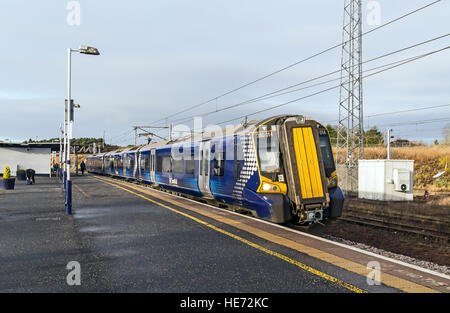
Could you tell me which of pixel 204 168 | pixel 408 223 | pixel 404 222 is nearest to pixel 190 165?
pixel 204 168

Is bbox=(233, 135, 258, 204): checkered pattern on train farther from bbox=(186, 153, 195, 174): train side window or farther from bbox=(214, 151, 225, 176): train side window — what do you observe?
bbox=(186, 153, 195, 174): train side window

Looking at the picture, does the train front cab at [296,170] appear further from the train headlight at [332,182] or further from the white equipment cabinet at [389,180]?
the white equipment cabinet at [389,180]

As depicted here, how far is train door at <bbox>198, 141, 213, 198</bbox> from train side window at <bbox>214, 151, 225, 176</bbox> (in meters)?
0.70

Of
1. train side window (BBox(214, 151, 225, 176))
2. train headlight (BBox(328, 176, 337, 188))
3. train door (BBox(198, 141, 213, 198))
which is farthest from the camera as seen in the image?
train door (BBox(198, 141, 213, 198))

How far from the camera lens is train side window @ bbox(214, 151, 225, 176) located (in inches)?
491

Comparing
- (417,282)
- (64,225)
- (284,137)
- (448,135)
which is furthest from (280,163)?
(448,135)

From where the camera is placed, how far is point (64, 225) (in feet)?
33.2

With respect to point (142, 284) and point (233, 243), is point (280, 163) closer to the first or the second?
point (233, 243)

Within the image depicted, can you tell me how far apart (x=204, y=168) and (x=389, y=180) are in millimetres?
11557

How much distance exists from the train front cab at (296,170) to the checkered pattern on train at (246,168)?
23cm

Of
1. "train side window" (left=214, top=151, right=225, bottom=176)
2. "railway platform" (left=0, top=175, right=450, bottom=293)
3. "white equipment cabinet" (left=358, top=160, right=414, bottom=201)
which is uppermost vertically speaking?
"train side window" (left=214, top=151, right=225, bottom=176)

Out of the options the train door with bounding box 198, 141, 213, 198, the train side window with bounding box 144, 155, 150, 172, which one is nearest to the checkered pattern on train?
the train door with bounding box 198, 141, 213, 198

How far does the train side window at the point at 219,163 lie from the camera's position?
40.9 feet

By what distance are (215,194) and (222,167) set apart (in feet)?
4.18
